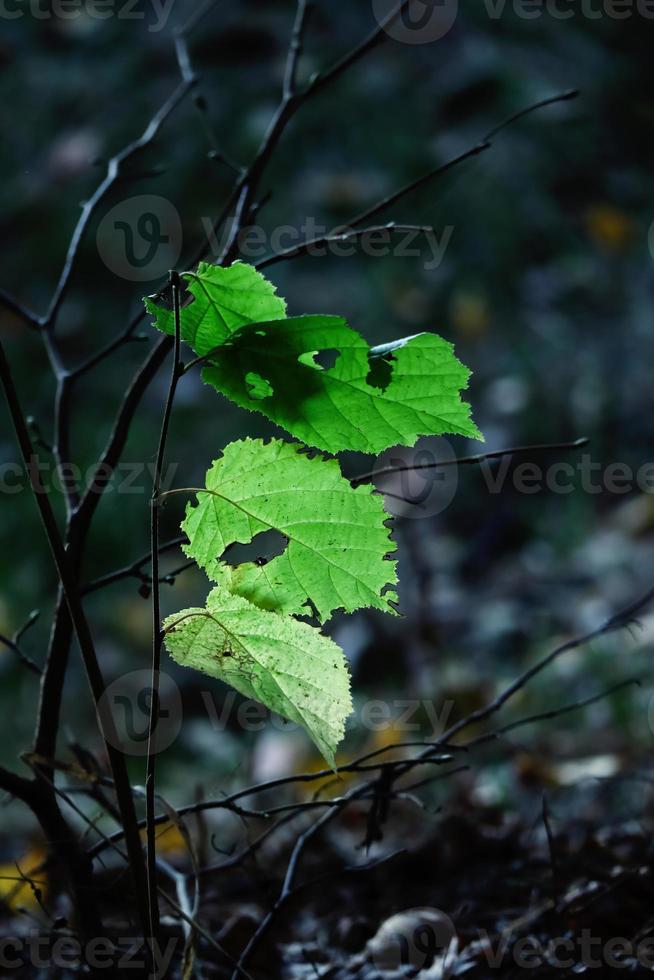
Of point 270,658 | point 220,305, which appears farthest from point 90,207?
point 270,658

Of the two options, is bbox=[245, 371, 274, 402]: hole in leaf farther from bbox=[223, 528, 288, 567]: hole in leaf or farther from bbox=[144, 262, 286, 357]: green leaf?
bbox=[223, 528, 288, 567]: hole in leaf

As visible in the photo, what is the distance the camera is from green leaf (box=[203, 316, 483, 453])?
1.35 feet

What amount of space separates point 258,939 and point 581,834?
0.58 metres

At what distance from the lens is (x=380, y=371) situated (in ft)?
1.38

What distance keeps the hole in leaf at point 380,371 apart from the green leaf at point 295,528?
45 millimetres

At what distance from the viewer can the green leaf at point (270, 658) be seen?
0.40 meters

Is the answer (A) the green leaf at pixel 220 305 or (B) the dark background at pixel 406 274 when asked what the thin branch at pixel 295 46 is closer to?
(A) the green leaf at pixel 220 305

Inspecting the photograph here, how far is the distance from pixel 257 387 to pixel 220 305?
0.05 m

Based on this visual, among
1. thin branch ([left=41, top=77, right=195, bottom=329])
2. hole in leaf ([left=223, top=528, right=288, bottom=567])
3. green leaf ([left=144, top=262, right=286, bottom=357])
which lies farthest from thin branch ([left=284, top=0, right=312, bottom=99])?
hole in leaf ([left=223, top=528, right=288, bottom=567])

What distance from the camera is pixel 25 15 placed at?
116 inches

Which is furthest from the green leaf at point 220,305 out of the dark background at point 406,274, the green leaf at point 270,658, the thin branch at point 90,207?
the dark background at point 406,274

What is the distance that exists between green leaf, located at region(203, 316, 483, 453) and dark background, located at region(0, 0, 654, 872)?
152 centimetres

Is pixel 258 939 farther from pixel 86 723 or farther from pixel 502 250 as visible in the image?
pixel 502 250

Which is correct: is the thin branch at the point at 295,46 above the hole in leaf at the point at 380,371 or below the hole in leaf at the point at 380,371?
above
